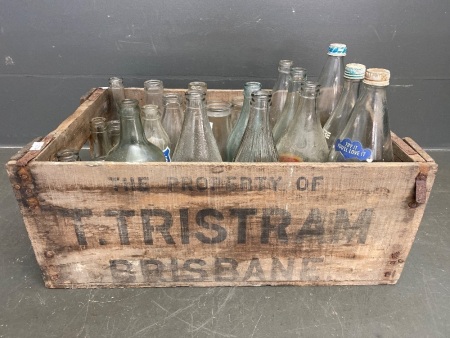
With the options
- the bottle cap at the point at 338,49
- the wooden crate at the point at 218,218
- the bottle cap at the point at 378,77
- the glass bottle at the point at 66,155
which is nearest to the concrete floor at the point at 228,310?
the wooden crate at the point at 218,218

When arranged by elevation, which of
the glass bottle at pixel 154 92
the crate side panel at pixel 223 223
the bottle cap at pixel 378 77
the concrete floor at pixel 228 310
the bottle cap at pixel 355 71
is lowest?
the concrete floor at pixel 228 310

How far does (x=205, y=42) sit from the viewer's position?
1097 mm

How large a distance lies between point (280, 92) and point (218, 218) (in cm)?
42

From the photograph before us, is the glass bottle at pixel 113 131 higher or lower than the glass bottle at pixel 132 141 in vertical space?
lower

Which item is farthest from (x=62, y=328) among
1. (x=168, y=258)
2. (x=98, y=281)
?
(x=168, y=258)

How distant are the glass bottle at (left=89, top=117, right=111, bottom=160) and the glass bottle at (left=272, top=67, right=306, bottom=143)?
39 centimetres

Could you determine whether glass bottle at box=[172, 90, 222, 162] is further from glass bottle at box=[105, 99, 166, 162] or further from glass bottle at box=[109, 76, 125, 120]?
glass bottle at box=[109, 76, 125, 120]

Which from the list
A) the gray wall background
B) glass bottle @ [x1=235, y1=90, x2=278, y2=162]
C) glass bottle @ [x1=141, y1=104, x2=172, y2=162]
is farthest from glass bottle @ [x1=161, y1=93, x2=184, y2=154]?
the gray wall background

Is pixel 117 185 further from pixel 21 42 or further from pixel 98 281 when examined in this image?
pixel 21 42

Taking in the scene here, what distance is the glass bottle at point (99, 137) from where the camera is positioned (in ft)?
2.68

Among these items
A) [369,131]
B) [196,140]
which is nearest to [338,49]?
[369,131]

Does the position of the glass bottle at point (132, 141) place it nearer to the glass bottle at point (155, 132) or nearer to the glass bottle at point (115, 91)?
the glass bottle at point (155, 132)

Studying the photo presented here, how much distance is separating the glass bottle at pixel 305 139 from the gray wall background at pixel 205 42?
437 millimetres

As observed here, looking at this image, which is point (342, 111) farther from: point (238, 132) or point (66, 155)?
point (66, 155)
